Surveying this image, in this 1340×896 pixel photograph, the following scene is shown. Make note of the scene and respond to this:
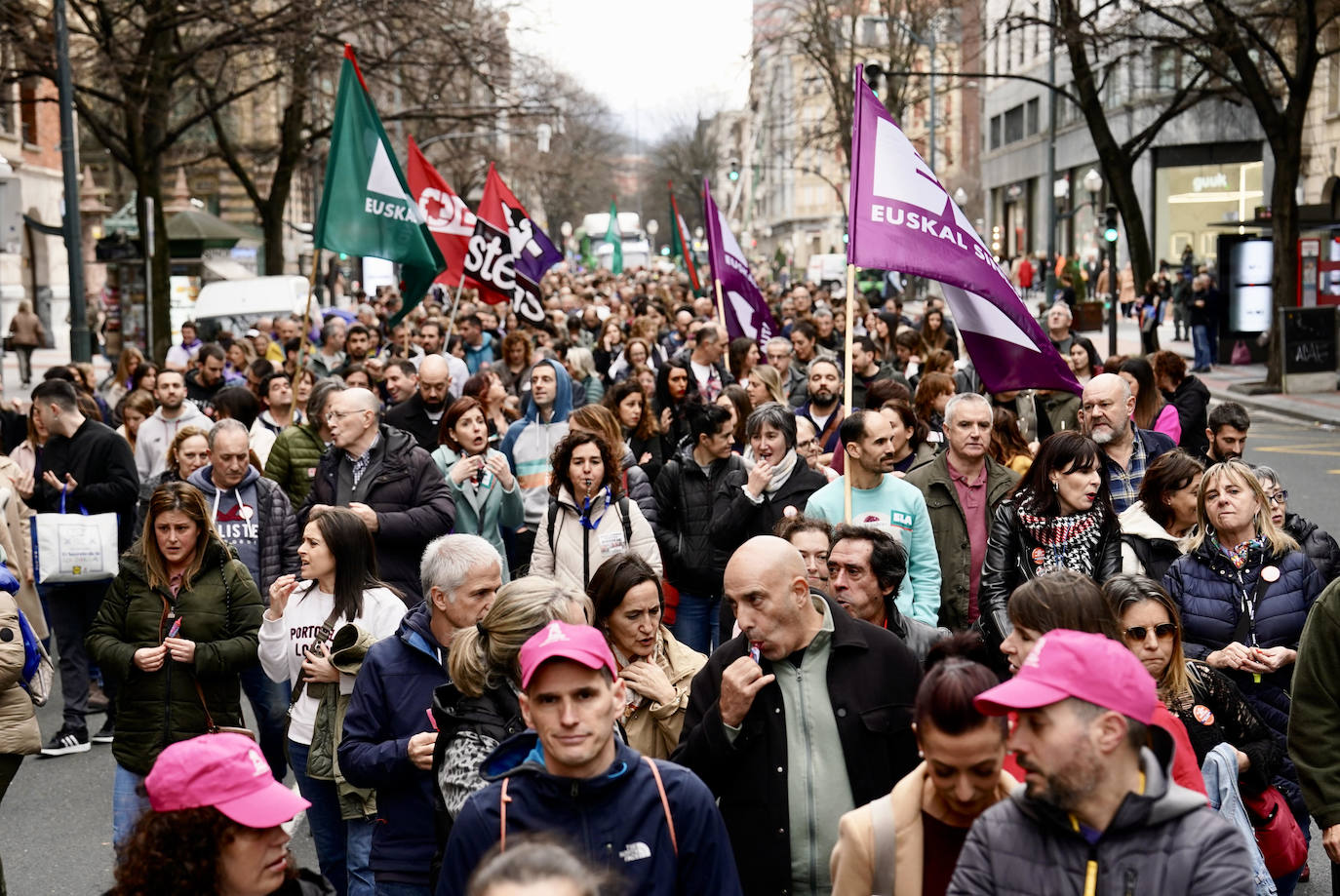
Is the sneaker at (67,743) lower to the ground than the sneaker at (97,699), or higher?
lower

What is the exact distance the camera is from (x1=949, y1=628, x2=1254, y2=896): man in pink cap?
299cm

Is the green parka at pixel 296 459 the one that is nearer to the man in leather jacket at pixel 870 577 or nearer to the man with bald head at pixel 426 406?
the man with bald head at pixel 426 406

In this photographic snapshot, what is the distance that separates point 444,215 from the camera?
612 inches

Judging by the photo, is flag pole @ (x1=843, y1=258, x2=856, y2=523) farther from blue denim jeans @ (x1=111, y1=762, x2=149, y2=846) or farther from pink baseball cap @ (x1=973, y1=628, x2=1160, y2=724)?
pink baseball cap @ (x1=973, y1=628, x2=1160, y2=724)

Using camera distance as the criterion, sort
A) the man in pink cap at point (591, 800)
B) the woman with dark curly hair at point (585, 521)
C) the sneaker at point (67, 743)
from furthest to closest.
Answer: the sneaker at point (67, 743) < the woman with dark curly hair at point (585, 521) < the man in pink cap at point (591, 800)

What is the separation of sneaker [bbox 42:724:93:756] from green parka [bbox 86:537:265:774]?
294 cm

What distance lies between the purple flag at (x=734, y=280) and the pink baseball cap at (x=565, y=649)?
38.2ft

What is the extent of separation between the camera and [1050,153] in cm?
3656

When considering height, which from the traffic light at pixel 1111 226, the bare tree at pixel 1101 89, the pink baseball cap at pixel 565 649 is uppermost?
the bare tree at pixel 1101 89

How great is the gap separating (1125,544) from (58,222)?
39.9 meters

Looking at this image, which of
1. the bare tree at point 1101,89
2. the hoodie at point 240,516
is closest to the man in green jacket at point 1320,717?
the hoodie at point 240,516

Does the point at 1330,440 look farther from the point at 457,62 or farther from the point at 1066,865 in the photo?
the point at 1066,865

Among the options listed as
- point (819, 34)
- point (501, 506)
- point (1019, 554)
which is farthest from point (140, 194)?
point (819, 34)

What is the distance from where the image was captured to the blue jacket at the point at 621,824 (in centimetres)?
348
